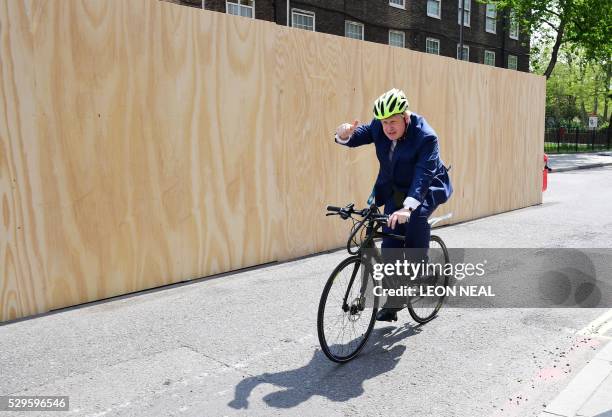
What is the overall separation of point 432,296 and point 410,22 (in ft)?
89.6

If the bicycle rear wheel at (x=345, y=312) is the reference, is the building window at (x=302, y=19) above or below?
above

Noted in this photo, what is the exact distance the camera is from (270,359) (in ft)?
14.2

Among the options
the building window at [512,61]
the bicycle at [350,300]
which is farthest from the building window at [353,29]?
the bicycle at [350,300]

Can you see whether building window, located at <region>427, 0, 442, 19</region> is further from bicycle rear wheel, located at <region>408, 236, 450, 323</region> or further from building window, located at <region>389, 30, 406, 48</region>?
bicycle rear wheel, located at <region>408, 236, 450, 323</region>

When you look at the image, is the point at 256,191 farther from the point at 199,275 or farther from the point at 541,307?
the point at 541,307

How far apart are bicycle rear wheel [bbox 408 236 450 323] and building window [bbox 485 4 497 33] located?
116 ft

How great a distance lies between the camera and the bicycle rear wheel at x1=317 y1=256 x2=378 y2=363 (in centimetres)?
407

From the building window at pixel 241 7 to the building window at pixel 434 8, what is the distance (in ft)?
42.5

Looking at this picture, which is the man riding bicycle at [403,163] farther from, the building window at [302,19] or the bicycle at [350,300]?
the building window at [302,19]

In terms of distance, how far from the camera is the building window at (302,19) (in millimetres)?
23953

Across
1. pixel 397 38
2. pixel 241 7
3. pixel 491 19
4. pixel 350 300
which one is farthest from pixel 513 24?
pixel 350 300

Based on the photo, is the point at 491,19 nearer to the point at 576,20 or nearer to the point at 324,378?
the point at 576,20

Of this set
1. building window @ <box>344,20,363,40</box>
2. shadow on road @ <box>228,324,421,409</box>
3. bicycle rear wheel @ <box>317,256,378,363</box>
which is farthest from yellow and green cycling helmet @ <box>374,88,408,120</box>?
building window @ <box>344,20,363,40</box>

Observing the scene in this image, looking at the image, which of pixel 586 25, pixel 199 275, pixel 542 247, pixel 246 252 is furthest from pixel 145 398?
pixel 586 25
